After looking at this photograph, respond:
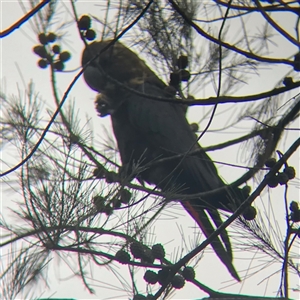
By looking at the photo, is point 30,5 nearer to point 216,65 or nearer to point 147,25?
point 147,25

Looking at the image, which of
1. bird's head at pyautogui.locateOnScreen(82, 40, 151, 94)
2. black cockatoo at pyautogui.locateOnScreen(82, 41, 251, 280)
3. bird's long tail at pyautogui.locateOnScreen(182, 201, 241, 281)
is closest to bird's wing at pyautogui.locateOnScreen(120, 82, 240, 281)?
black cockatoo at pyautogui.locateOnScreen(82, 41, 251, 280)

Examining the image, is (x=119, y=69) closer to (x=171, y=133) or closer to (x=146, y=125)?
(x=146, y=125)

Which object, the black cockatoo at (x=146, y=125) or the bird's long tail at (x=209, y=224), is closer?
the bird's long tail at (x=209, y=224)

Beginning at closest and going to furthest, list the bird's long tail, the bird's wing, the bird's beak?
the bird's long tail, the bird's beak, the bird's wing

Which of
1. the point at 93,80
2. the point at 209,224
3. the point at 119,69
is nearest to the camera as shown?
the point at 209,224

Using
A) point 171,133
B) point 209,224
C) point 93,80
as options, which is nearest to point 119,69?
point 93,80

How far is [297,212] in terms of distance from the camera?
1480 millimetres

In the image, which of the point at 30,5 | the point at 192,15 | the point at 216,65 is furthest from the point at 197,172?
the point at 30,5

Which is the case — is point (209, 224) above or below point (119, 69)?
below

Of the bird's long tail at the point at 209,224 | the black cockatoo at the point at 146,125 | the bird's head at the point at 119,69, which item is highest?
the bird's head at the point at 119,69

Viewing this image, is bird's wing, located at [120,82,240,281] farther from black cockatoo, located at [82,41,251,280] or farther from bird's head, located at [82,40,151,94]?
bird's head, located at [82,40,151,94]

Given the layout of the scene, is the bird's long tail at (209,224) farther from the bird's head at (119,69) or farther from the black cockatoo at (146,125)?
the bird's head at (119,69)

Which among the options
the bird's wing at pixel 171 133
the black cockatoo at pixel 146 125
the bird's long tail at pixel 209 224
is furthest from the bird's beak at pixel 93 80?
the bird's long tail at pixel 209 224

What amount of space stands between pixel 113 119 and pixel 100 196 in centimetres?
198
